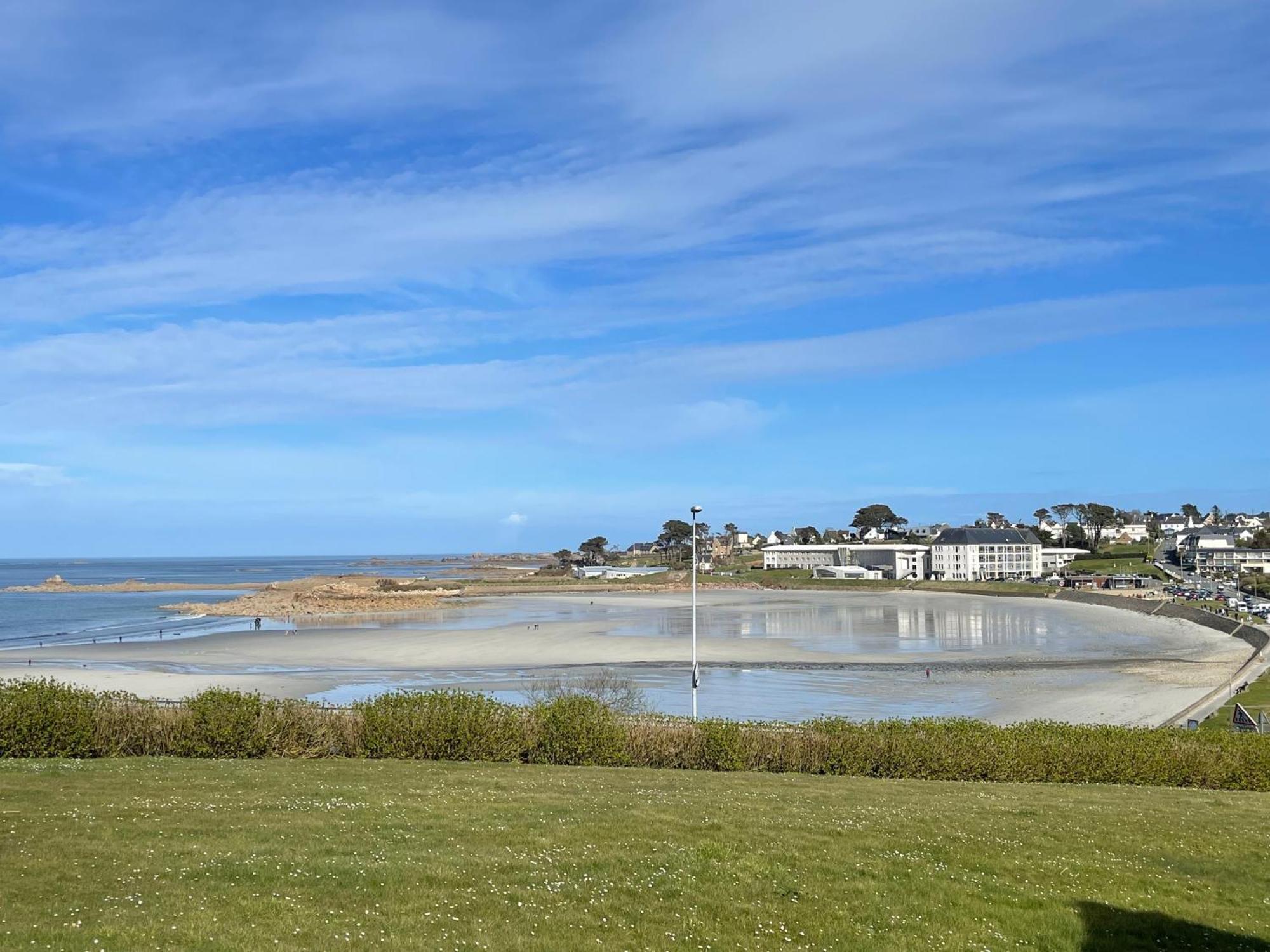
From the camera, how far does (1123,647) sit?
69.6 metres

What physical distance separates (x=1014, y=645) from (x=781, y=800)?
59.9m

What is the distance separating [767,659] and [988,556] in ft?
379

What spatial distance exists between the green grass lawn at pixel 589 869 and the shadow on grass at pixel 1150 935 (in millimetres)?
28

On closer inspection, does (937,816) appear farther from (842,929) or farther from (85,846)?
(85,846)

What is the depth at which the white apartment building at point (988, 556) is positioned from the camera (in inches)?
6422

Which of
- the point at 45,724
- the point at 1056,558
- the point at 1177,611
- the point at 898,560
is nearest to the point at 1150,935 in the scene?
the point at 45,724

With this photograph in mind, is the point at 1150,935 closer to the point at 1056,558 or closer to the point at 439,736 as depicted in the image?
the point at 439,736

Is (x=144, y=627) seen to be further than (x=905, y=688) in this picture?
Yes

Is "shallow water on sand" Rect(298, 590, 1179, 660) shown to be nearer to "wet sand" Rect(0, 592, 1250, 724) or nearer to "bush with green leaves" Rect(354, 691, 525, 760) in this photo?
"wet sand" Rect(0, 592, 1250, 724)

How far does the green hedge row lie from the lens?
18.9m

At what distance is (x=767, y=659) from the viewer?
59.0 m

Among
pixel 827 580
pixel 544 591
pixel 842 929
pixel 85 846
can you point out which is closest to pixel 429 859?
pixel 85 846

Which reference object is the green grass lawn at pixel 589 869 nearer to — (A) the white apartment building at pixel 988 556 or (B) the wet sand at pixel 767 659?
(B) the wet sand at pixel 767 659

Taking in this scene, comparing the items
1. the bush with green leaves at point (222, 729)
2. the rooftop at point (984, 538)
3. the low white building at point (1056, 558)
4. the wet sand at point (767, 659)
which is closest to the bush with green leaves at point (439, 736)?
the bush with green leaves at point (222, 729)
